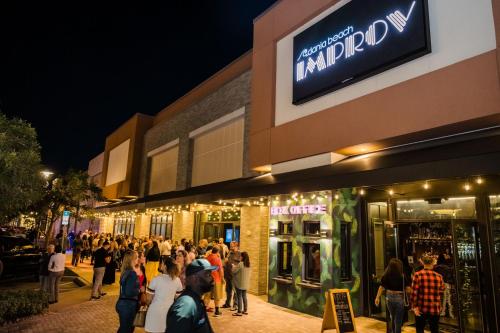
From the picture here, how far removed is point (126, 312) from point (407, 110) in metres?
6.84

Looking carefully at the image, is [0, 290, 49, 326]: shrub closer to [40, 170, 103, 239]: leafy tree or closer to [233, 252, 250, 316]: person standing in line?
[233, 252, 250, 316]: person standing in line

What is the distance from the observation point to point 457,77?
22.7ft

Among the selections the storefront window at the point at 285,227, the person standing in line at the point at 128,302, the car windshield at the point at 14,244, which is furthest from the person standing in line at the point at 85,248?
the person standing in line at the point at 128,302

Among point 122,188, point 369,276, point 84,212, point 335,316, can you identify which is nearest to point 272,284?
point 369,276

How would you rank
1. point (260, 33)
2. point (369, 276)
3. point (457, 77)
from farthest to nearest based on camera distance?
point (260, 33)
point (369, 276)
point (457, 77)

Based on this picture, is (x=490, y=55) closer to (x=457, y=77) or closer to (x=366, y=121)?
(x=457, y=77)

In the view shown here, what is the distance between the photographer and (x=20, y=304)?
29.7ft

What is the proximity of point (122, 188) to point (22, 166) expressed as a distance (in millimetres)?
20337

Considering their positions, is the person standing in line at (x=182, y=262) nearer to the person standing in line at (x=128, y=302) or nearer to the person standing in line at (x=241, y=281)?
the person standing in line at (x=241, y=281)

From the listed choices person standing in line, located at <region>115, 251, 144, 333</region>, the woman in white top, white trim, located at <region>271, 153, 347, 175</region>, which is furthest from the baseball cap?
white trim, located at <region>271, 153, 347, 175</region>

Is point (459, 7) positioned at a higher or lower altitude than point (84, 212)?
higher

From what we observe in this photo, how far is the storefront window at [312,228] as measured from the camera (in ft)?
35.1

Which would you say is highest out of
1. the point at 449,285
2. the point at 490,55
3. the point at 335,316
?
the point at 490,55

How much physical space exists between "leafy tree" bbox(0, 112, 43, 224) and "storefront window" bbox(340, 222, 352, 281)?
8.70 metres
